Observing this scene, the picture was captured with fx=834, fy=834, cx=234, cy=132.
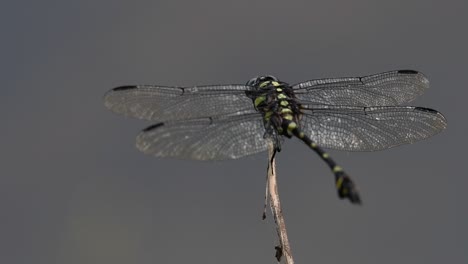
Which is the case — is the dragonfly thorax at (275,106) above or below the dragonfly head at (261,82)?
below

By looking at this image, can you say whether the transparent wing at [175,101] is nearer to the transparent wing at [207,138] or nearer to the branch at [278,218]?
the transparent wing at [207,138]

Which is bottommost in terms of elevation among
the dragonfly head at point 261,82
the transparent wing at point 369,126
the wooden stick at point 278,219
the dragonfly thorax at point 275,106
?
the wooden stick at point 278,219

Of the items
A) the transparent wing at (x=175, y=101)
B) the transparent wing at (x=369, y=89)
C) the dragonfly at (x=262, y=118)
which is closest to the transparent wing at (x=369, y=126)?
the dragonfly at (x=262, y=118)

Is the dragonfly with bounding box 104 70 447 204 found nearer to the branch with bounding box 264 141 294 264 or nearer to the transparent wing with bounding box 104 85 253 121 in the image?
the transparent wing with bounding box 104 85 253 121

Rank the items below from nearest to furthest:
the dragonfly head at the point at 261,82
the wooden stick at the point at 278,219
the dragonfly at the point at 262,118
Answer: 1. the wooden stick at the point at 278,219
2. the dragonfly at the point at 262,118
3. the dragonfly head at the point at 261,82

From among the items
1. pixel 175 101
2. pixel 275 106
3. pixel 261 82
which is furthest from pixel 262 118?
pixel 175 101

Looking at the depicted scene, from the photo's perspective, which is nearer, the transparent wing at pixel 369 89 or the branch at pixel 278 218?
the branch at pixel 278 218

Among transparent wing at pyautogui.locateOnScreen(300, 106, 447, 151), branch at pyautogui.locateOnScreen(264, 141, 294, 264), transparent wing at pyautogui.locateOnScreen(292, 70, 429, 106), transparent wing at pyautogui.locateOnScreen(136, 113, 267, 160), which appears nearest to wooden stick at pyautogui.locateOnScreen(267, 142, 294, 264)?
branch at pyautogui.locateOnScreen(264, 141, 294, 264)
